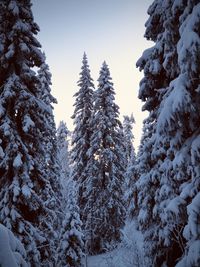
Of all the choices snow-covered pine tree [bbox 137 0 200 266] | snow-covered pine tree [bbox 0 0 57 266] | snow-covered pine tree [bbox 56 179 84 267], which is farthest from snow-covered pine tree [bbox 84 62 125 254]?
snow-covered pine tree [bbox 137 0 200 266]

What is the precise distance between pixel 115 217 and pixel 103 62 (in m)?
15.4

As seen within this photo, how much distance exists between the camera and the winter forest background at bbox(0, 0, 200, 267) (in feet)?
18.9

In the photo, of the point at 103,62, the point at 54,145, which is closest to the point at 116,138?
the point at 54,145

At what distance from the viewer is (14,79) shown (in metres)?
Result: 11.6

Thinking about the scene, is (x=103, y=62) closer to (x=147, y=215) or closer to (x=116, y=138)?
(x=116, y=138)

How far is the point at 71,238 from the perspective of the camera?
18.0 meters

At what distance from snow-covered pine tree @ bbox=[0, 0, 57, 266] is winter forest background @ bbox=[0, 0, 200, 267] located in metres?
0.04

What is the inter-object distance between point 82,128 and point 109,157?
16.9 feet

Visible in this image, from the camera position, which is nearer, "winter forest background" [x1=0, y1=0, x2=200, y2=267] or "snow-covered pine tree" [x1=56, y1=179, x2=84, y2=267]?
"winter forest background" [x1=0, y1=0, x2=200, y2=267]

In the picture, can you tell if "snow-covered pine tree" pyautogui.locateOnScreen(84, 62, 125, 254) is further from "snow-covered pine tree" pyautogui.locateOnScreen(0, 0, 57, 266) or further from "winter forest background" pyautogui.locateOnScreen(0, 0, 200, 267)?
"snow-covered pine tree" pyautogui.locateOnScreen(0, 0, 57, 266)

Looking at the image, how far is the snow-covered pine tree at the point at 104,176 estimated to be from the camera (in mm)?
23328

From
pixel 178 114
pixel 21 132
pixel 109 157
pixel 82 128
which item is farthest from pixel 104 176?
pixel 178 114

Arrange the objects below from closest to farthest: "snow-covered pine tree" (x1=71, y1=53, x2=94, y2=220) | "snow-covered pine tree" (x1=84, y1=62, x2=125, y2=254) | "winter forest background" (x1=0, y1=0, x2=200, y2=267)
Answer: "winter forest background" (x1=0, y1=0, x2=200, y2=267) → "snow-covered pine tree" (x1=84, y1=62, x2=125, y2=254) → "snow-covered pine tree" (x1=71, y1=53, x2=94, y2=220)

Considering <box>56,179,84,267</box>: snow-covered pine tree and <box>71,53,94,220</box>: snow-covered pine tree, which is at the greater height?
<box>71,53,94,220</box>: snow-covered pine tree
